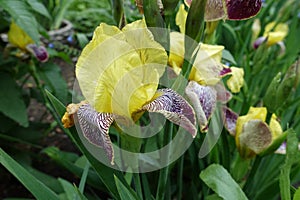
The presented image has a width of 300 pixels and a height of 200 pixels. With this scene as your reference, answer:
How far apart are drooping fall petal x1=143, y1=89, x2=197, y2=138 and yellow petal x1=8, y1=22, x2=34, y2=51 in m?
0.78

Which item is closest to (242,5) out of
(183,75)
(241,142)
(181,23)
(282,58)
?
(183,75)

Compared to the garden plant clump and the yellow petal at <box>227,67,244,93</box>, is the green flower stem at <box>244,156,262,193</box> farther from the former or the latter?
the yellow petal at <box>227,67,244,93</box>

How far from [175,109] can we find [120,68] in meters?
0.09

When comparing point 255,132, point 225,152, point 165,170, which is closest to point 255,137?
point 255,132

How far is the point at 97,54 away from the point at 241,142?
404mm

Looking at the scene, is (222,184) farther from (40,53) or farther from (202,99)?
(40,53)

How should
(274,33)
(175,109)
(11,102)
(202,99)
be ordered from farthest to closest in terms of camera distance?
(274,33), (11,102), (202,99), (175,109)

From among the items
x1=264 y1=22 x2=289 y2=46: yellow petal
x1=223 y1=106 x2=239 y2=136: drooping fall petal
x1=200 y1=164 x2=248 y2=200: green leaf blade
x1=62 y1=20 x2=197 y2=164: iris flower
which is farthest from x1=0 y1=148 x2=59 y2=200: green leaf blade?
x1=264 y1=22 x2=289 y2=46: yellow petal

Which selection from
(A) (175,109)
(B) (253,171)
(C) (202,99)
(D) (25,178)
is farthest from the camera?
(B) (253,171)

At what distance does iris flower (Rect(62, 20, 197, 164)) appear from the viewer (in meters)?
0.55

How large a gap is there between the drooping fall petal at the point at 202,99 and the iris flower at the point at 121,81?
15 cm

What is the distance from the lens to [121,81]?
0.57 m

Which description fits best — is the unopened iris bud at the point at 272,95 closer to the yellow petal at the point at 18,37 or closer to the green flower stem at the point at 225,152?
the green flower stem at the point at 225,152

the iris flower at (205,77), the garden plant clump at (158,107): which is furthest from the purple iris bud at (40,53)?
the iris flower at (205,77)
